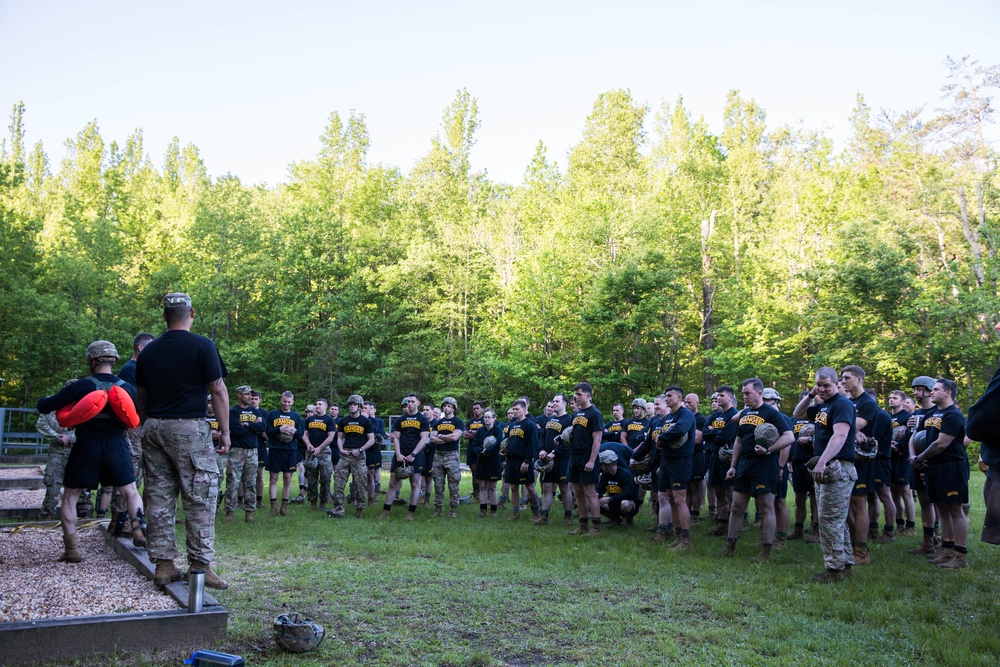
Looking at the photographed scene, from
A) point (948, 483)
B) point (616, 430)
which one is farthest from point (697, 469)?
point (948, 483)

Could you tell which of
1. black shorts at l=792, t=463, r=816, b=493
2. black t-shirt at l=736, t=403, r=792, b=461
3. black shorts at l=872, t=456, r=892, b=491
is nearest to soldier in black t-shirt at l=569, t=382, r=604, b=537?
black t-shirt at l=736, t=403, r=792, b=461

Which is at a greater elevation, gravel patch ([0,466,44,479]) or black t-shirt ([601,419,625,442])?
black t-shirt ([601,419,625,442])

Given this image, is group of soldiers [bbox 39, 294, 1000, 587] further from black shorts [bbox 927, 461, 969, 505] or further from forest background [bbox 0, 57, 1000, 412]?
forest background [bbox 0, 57, 1000, 412]

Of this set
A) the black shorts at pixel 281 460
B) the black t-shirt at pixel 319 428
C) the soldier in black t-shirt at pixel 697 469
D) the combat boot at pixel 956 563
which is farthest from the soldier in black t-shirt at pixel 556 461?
the combat boot at pixel 956 563

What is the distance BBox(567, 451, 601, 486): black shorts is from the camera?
984 cm

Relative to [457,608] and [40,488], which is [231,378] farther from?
[457,608]

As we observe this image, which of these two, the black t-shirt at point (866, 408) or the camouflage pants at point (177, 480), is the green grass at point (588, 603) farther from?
the black t-shirt at point (866, 408)

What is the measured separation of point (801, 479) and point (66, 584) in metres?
8.71

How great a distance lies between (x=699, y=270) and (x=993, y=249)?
36.5ft

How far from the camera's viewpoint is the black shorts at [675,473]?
8977 mm

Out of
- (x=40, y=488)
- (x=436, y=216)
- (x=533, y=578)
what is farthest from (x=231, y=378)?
(x=533, y=578)

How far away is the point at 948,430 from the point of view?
26.1 ft

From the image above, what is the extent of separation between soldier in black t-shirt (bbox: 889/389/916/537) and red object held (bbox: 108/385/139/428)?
919cm

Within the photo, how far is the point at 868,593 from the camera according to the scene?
6.47m
